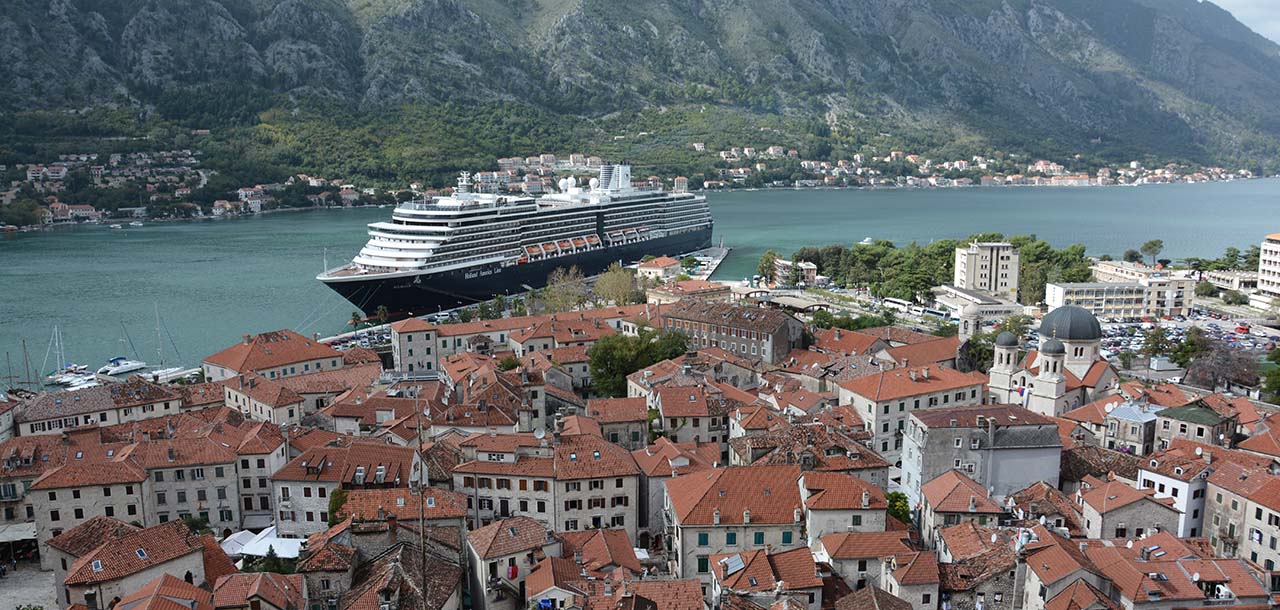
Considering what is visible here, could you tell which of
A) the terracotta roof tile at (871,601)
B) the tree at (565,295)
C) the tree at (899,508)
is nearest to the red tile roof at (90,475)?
the terracotta roof tile at (871,601)

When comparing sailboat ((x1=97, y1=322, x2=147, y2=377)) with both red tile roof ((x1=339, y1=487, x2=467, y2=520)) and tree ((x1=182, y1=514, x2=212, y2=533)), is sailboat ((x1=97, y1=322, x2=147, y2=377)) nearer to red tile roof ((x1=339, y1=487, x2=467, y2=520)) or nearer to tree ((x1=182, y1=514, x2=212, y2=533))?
tree ((x1=182, y1=514, x2=212, y2=533))

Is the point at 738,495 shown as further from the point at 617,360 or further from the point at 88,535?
the point at 617,360

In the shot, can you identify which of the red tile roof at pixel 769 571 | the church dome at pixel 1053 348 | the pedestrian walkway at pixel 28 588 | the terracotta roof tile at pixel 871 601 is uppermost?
the church dome at pixel 1053 348

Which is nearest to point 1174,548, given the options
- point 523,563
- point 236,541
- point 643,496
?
point 643,496

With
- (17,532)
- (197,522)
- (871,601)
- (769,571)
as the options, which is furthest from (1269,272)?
(17,532)

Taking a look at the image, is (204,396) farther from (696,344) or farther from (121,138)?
(121,138)

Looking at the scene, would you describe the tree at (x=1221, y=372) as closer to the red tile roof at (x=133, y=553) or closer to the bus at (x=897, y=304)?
the bus at (x=897, y=304)
